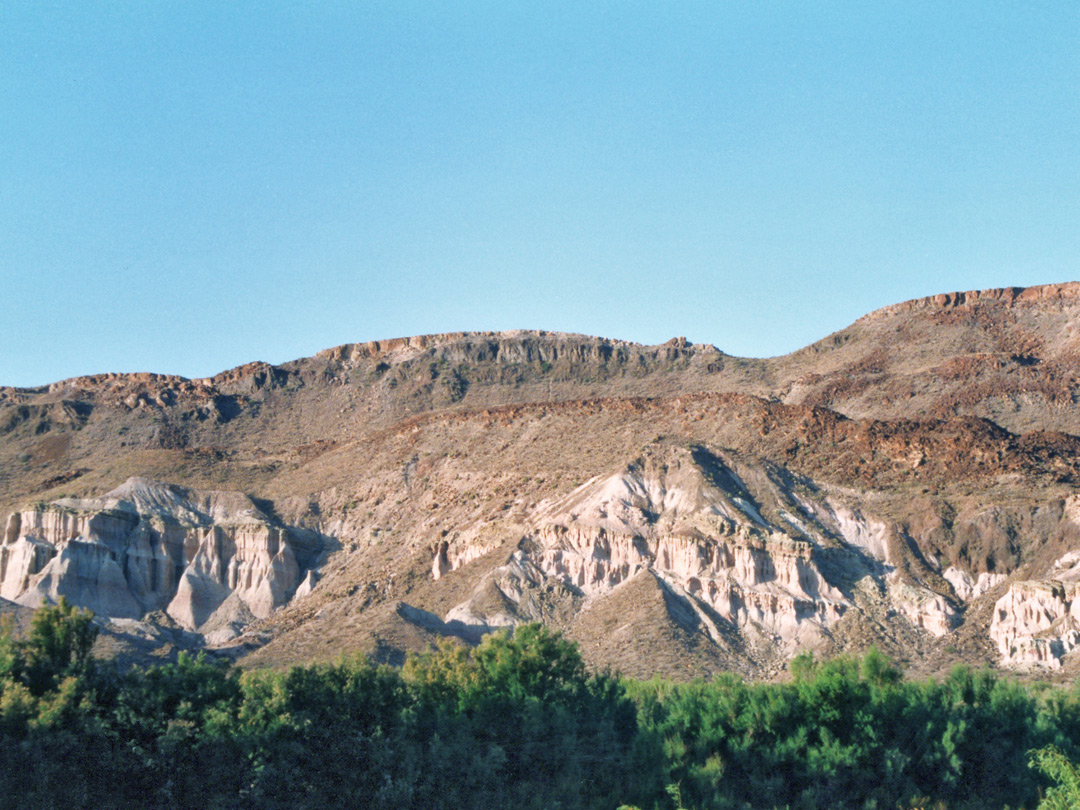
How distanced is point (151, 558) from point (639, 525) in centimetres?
3556

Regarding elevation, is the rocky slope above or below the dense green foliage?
above

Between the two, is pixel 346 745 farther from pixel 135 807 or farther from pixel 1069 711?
pixel 1069 711

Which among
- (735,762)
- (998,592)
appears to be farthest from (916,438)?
(735,762)

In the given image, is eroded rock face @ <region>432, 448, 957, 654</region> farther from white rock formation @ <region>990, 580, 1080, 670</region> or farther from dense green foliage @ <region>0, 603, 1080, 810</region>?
dense green foliage @ <region>0, 603, 1080, 810</region>

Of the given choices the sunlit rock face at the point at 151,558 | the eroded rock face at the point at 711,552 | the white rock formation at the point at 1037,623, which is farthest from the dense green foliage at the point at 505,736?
the sunlit rock face at the point at 151,558

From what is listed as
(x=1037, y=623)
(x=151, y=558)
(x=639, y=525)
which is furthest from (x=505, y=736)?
(x=151, y=558)

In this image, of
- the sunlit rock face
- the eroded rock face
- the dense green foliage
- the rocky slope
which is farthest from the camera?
the sunlit rock face

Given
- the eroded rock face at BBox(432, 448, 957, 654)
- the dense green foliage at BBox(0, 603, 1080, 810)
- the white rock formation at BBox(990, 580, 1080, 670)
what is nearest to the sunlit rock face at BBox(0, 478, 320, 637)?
the eroded rock face at BBox(432, 448, 957, 654)

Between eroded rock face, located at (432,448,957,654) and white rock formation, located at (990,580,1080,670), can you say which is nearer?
white rock formation, located at (990,580,1080,670)

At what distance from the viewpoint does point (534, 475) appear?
80688mm

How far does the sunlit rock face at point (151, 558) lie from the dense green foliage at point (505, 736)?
3998cm

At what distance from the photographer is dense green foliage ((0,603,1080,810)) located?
30.5 metres

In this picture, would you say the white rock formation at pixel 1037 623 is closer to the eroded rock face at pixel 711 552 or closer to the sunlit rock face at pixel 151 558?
the eroded rock face at pixel 711 552

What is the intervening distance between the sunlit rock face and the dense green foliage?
1574 inches
